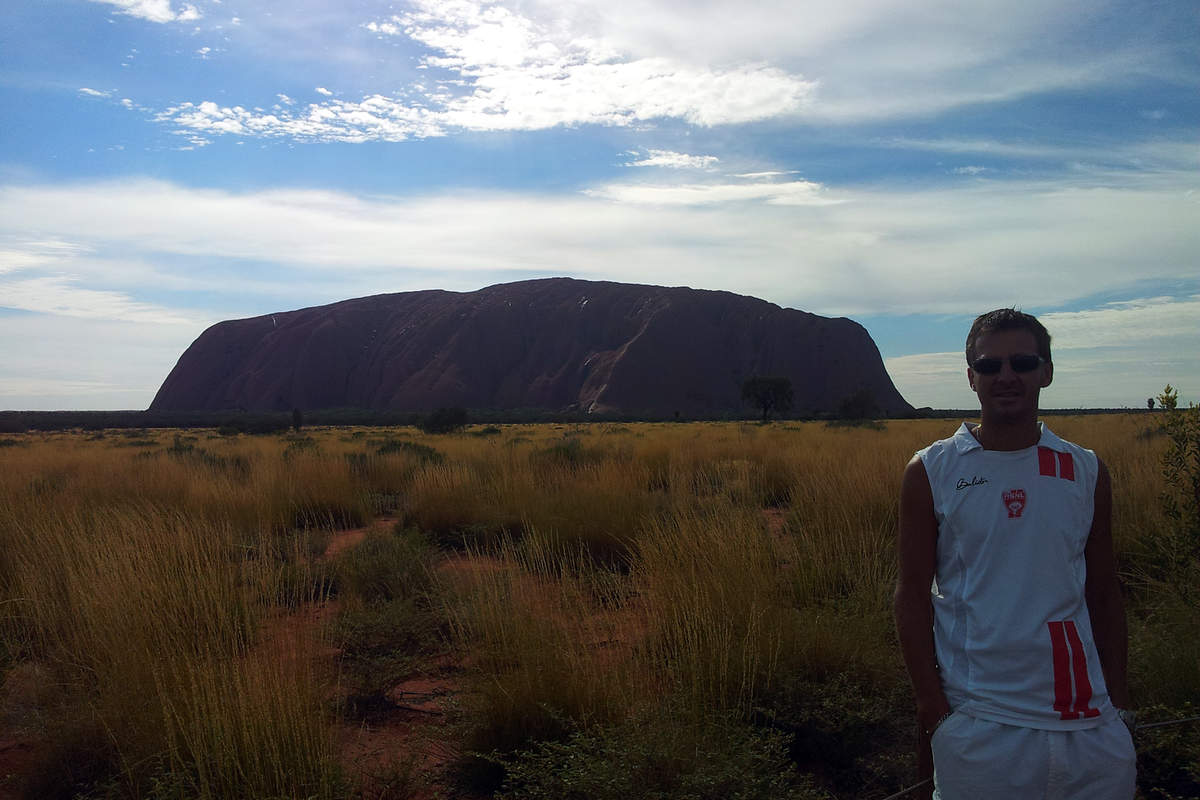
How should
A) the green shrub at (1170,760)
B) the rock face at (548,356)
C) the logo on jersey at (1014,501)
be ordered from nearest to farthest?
the logo on jersey at (1014,501) → the green shrub at (1170,760) → the rock face at (548,356)

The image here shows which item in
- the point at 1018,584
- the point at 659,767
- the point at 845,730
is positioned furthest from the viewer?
the point at 845,730

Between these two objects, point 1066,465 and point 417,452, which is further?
point 417,452

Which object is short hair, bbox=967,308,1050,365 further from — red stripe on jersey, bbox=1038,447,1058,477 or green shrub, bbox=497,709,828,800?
green shrub, bbox=497,709,828,800

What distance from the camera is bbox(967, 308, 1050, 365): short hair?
198cm

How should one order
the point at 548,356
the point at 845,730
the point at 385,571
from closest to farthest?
the point at 845,730 < the point at 385,571 < the point at 548,356

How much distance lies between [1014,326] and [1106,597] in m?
0.71

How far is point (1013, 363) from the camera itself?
6.41 feet

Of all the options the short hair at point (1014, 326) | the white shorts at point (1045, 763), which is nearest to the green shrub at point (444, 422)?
the short hair at point (1014, 326)

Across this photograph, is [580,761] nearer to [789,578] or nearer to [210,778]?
[210,778]

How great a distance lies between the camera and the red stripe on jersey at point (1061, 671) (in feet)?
5.68

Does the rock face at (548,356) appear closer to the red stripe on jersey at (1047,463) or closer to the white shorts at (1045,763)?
the red stripe on jersey at (1047,463)

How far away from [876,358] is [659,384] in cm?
3497

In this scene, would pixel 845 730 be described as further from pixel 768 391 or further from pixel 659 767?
pixel 768 391

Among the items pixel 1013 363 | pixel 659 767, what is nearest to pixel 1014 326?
pixel 1013 363
